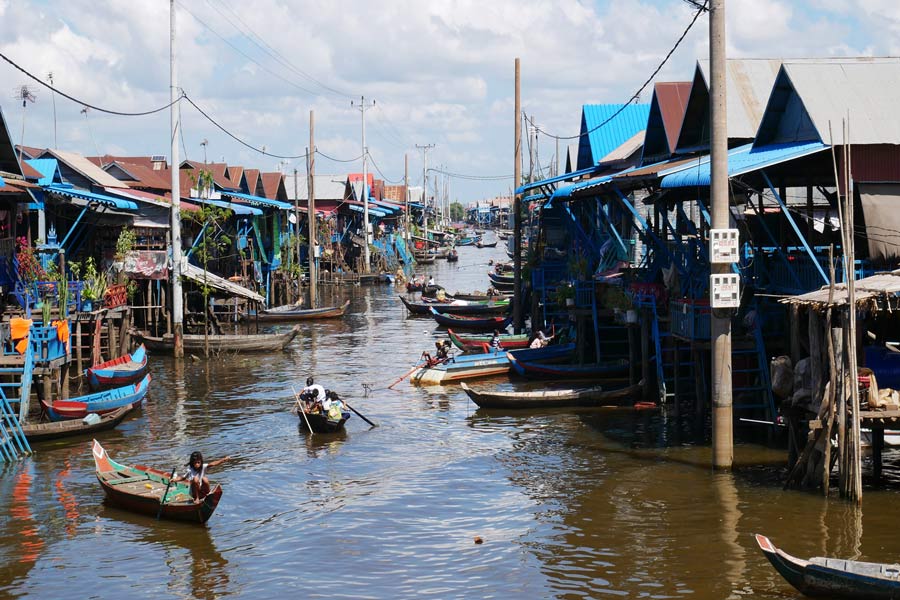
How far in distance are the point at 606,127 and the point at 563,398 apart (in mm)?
15313

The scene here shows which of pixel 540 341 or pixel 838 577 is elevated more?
pixel 540 341

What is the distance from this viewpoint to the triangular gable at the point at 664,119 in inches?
1126

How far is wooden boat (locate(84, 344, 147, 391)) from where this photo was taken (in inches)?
1069

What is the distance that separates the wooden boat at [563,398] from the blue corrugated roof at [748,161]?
610 centimetres

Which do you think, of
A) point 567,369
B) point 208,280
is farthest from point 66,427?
point 208,280

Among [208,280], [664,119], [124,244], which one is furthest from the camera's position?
[208,280]

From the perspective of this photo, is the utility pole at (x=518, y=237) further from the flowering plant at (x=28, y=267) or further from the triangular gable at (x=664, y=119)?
the flowering plant at (x=28, y=267)

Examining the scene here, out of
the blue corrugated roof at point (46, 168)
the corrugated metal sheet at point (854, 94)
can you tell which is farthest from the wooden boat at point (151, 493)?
the blue corrugated roof at point (46, 168)

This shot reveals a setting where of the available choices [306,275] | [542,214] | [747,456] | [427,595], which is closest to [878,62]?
[747,456]

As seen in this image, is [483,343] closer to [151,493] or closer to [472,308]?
[472,308]

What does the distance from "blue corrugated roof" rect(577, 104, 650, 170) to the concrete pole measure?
1995 cm

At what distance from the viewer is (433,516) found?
16.8 metres

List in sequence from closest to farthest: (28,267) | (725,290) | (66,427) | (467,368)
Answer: (725,290)
(66,427)
(28,267)
(467,368)

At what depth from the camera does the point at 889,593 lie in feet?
37.4
